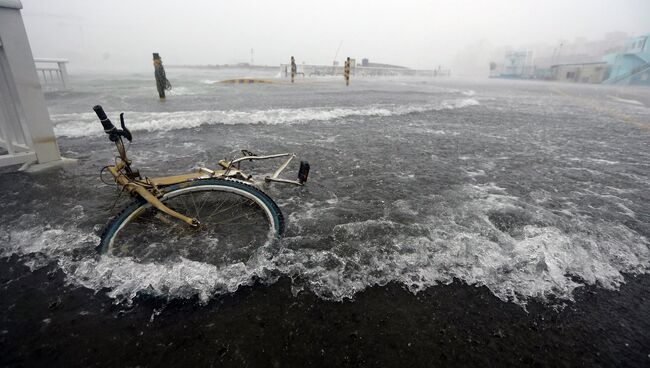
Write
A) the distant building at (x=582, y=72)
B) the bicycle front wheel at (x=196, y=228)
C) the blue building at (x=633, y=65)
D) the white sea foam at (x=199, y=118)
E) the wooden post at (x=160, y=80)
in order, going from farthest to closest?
the distant building at (x=582, y=72), the blue building at (x=633, y=65), the wooden post at (x=160, y=80), the white sea foam at (x=199, y=118), the bicycle front wheel at (x=196, y=228)

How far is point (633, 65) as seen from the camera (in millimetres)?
58938

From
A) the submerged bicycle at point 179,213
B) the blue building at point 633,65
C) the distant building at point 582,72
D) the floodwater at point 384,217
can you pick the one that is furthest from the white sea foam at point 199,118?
the distant building at point 582,72

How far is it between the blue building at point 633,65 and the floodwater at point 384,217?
69965 millimetres

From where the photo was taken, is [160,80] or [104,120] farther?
[160,80]

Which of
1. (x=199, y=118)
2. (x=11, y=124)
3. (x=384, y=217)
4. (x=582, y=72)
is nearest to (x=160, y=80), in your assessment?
(x=199, y=118)

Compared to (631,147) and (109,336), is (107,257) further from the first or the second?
(631,147)

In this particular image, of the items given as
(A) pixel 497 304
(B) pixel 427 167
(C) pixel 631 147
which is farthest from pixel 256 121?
(C) pixel 631 147

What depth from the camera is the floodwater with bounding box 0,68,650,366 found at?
119 inches

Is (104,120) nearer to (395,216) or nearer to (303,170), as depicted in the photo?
(303,170)

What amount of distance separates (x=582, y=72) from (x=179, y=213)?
288 feet

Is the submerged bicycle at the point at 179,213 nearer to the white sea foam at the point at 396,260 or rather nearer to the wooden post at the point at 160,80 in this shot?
the white sea foam at the point at 396,260

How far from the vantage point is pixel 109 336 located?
2375mm

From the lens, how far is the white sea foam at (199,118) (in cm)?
915

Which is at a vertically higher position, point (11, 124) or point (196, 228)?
point (11, 124)
